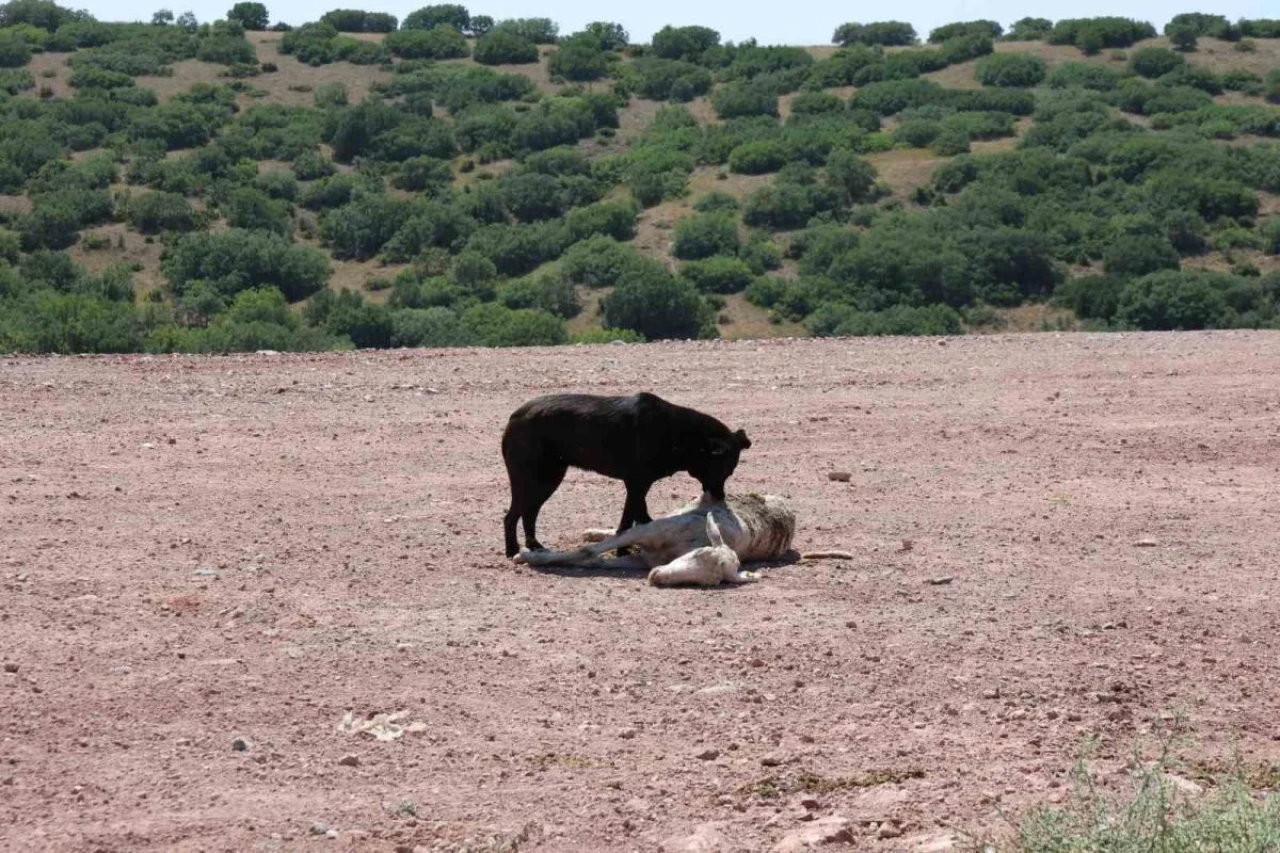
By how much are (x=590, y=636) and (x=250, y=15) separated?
260 ft

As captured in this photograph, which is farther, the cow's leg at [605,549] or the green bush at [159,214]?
the green bush at [159,214]

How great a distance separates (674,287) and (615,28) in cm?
4888

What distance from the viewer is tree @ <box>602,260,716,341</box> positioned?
36.1 m

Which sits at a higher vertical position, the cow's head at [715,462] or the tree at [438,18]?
the tree at [438,18]

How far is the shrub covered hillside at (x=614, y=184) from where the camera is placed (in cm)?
3722

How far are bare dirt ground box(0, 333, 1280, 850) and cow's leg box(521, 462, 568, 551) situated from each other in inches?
11.5

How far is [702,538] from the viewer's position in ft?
31.4

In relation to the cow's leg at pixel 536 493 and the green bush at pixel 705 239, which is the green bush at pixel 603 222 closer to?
the green bush at pixel 705 239

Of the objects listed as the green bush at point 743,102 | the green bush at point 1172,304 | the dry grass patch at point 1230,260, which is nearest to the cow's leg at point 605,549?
the green bush at point 1172,304

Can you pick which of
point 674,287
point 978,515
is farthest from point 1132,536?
point 674,287

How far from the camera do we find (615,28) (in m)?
83.2

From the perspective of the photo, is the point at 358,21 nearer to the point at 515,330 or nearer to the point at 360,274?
the point at 360,274

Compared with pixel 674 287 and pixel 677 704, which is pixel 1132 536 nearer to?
pixel 677 704

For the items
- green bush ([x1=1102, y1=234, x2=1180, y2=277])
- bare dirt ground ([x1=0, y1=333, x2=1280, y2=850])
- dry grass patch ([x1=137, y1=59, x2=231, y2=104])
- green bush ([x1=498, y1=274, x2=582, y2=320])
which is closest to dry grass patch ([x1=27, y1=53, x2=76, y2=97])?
dry grass patch ([x1=137, y1=59, x2=231, y2=104])
